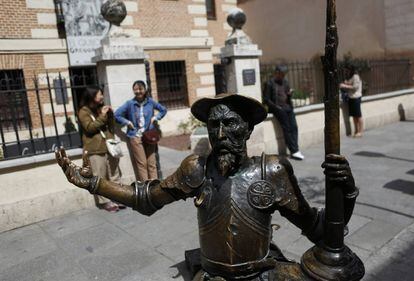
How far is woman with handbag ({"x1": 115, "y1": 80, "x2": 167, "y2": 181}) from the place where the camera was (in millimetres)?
5719

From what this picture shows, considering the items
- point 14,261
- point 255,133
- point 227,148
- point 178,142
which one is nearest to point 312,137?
point 255,133

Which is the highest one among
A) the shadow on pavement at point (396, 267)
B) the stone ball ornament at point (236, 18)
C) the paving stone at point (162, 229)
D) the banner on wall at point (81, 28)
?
the banner on wall at point (81, 28)

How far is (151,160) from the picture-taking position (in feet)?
19.7

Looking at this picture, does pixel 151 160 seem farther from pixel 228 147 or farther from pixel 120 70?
pixel 228 147

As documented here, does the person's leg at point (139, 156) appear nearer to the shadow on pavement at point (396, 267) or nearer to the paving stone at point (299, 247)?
the paving stone at point (299, 247)

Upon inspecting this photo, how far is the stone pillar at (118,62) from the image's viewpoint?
586 cm

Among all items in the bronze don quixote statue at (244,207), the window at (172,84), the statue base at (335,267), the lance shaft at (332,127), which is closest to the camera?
the lance shaft at (332,127)

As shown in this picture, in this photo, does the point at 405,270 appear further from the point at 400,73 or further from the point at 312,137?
the point at 400,73

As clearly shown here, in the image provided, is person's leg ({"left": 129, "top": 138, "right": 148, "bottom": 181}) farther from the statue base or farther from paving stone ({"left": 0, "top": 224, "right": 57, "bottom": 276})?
the statue base

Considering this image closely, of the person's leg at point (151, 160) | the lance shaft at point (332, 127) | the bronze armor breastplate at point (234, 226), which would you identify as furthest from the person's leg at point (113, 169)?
the lance shaft at point (332, 127)

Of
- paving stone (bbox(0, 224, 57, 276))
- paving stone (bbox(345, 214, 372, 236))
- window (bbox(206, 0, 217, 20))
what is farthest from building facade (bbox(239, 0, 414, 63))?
paving stone (bbox(0, 224, 57, 276))

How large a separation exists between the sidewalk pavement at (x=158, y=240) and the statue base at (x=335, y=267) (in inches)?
67.8

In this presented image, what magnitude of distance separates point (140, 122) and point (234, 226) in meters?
4.01

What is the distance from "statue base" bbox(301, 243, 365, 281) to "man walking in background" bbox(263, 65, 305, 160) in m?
6.02
